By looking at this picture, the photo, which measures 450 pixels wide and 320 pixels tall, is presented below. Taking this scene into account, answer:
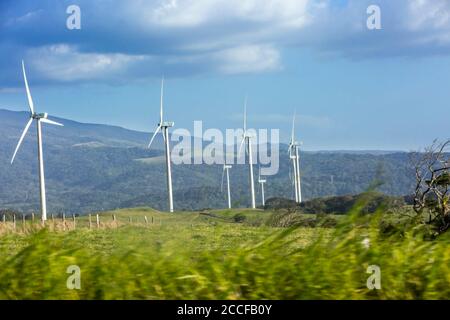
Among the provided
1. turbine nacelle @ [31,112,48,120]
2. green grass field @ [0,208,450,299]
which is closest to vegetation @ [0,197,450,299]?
green grass field @ [0,208,450,299]

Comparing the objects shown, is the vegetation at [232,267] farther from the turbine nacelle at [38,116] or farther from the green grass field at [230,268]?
the turbine nacelle at [38,116]

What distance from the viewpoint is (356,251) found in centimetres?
731

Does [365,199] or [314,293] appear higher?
[365,199]

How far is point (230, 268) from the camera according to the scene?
23.1ft

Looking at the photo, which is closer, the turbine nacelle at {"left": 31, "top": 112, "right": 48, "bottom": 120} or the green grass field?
the green grass field

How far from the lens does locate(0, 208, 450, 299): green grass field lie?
6762 mm

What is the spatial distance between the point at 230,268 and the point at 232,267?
0.02m

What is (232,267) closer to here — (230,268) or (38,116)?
(230,268)

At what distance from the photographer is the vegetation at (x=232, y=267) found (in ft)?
22.2

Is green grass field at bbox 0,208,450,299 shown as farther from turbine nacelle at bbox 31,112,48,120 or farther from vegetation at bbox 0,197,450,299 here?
turbine nacelle at bbox 31,112,48,120

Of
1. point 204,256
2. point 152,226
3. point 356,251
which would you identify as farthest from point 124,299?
point 356,251

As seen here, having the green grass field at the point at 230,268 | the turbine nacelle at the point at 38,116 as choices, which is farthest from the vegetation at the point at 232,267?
the turbine nacelle at the point at 38,116
